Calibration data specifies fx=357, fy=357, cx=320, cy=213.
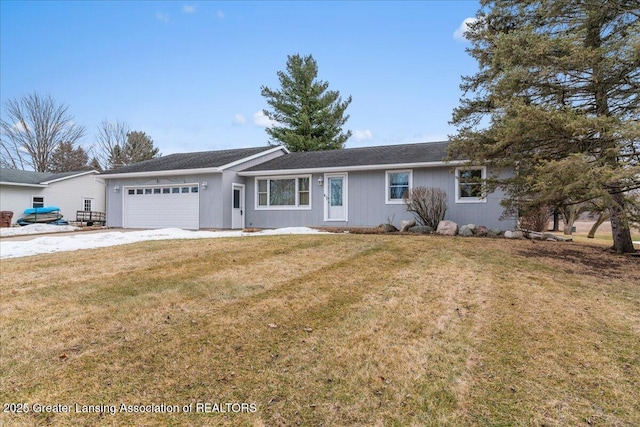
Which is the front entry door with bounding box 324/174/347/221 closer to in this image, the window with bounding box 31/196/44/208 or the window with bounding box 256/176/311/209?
the window with bounding box 256/176/311/209

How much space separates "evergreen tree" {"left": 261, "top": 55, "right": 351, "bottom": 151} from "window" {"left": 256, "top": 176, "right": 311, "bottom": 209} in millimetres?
11562

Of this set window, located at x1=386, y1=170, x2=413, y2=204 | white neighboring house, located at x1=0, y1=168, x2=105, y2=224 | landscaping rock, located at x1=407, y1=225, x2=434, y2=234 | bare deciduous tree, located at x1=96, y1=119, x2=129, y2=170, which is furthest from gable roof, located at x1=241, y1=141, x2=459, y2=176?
bare deciduous tree, located at x1=96, y1=119, x2=129, y2=170

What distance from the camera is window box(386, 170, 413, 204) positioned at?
43.4 feet

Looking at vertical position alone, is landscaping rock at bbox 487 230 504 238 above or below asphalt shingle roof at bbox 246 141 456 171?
below

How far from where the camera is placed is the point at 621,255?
814 centimetres

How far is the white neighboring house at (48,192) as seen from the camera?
21.8 m

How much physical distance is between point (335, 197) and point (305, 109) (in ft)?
48.8

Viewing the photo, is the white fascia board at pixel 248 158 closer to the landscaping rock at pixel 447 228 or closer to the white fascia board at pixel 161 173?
the white fascia board at pixel 161 173

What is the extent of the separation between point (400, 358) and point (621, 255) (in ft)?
26.2

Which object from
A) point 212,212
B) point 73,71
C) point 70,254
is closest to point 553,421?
point 70,254

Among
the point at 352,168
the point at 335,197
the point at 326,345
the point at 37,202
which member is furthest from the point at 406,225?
the point at 37,202

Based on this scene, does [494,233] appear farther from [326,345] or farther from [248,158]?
[248,158]

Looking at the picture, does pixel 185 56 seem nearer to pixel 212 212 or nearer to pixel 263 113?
pixel 212 212

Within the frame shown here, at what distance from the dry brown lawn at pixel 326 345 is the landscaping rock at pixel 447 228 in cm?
499
